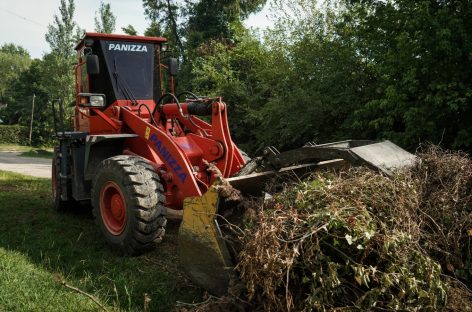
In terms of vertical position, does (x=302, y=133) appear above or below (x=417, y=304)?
above

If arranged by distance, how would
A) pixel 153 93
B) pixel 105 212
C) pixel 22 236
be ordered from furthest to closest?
pixel 153 93 → pixel 22 236 → pixel 105 212

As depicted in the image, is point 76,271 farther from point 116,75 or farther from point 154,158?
point 116,75

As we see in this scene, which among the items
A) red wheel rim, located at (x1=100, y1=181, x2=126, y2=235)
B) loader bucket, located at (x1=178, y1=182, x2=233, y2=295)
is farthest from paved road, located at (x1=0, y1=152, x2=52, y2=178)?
loader bucket, located at (x1=178, y1=182, x2=233, y2=295)

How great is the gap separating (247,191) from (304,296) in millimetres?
1332

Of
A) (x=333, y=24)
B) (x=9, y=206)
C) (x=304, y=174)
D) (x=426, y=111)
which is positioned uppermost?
(x=333, y=24)

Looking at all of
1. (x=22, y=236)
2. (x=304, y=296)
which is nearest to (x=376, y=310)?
(x=304, y=296)

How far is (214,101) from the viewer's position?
5262 mm

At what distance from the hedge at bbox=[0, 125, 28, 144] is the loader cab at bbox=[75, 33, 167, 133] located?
1336 inches

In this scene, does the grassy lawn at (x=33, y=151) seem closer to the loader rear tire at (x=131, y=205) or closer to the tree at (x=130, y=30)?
the tree at (x=130, y=30)

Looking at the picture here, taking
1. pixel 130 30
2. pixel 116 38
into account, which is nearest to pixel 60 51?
pixel 130 30

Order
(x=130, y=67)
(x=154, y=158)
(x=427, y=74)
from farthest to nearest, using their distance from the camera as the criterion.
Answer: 1. (x=427, y=74)
2. (x=130, y=67)
3. (x=154, y=158)

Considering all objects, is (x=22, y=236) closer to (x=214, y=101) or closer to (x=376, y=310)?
(x=214, y=101)

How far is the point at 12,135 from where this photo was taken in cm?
3678

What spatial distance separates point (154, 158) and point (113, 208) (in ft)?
2.55
